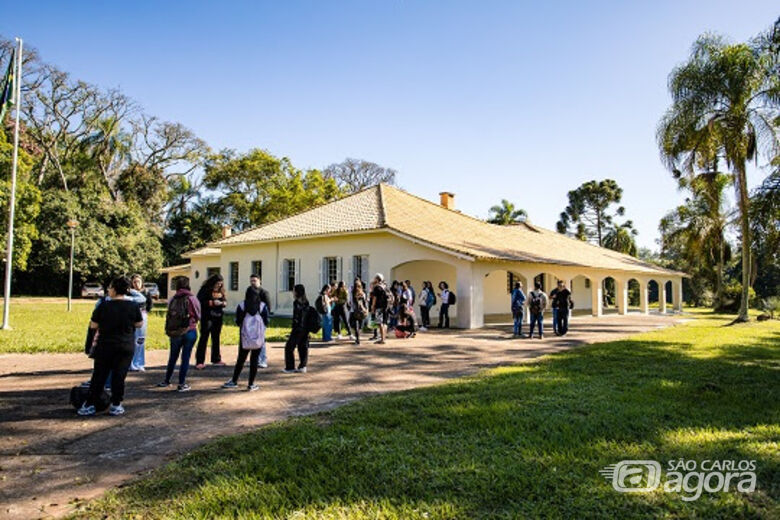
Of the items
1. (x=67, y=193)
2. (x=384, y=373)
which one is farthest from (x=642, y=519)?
(x=67, y=193)

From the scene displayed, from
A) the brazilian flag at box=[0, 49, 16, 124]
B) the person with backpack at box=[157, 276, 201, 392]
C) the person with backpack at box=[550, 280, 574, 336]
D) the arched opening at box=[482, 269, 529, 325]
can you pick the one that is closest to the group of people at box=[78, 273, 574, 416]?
the person with backpack at box=[157, 276, 201, 392]

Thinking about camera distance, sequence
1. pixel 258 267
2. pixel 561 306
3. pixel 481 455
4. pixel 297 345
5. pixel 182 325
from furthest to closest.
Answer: pixel 258 267 → pixel 561 306 → pixel 297 345 → pixel 182 325 → pixel 481 455

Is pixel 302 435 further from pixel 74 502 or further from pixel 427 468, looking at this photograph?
pixel 74 502

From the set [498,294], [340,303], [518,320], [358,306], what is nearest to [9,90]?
[340,303]

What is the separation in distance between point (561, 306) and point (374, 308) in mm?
6341

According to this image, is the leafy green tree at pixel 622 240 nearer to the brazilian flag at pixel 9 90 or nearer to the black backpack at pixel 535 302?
the black backpack at pixel 535 302

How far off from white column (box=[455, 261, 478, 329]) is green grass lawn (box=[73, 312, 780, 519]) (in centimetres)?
1031

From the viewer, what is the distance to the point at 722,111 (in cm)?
1911

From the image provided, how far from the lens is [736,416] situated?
5.91 metres

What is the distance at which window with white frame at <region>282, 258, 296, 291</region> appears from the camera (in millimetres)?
24578

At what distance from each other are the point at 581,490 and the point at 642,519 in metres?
0.47

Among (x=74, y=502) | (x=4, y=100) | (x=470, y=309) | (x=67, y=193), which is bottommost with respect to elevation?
(x=74, y=502)

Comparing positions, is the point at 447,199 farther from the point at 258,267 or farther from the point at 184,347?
the point at 184,347

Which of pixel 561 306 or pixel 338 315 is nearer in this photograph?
pixel 338 315
